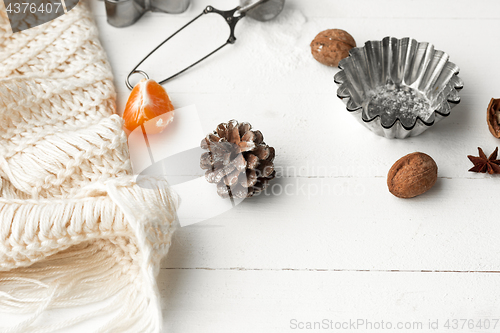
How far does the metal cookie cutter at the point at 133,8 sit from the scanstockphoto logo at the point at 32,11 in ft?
0.25

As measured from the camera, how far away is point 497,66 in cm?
75

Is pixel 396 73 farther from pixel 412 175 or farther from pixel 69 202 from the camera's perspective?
pixel 69 202

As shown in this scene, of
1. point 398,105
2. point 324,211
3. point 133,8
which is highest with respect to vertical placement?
point 133,8

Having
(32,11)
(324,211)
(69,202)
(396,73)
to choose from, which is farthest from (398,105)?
(32,11)

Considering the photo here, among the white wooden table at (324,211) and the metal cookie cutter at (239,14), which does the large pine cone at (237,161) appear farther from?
the metal cookie cutter at (239,14)

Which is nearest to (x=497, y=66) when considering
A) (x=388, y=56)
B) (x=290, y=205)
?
(x=388, y=56)

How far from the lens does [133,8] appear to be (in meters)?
0.77

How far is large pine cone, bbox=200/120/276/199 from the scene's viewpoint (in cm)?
58

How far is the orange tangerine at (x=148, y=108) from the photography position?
2.11 ft

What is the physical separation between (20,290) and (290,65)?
536mm

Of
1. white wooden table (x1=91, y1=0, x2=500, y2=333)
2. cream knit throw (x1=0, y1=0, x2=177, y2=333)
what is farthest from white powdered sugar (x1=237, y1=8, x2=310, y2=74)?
cream knit throw (x1=0, y1=0, x2=177, y2=333)

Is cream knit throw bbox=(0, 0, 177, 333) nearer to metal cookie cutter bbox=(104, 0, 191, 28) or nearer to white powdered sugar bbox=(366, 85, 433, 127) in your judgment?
metal cookie cutter bbox=(104, 0, 191, 28)

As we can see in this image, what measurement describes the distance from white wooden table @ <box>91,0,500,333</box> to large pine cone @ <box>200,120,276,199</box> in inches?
1.7

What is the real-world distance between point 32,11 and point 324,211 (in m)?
0.58
